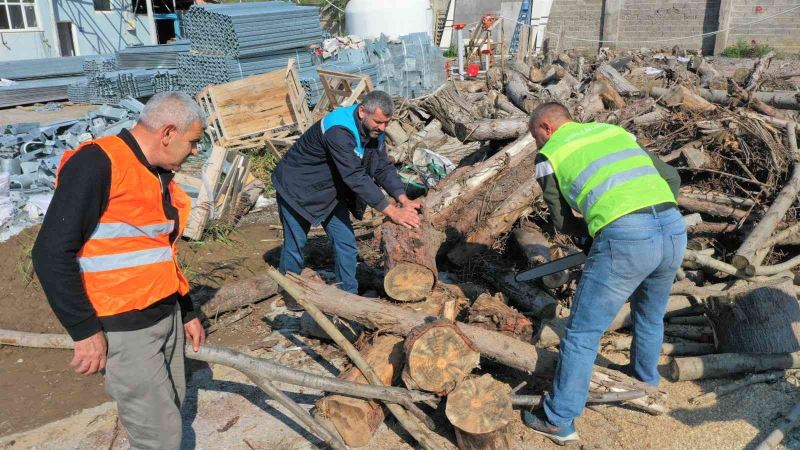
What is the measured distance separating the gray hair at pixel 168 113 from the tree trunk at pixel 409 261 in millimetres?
2080

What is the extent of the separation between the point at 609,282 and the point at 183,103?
2375mm

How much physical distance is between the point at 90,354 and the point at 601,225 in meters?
2.59

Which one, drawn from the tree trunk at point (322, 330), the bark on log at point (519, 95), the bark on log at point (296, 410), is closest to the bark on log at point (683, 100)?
the bark on log at point (519, 95)

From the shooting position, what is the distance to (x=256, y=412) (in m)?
4.18

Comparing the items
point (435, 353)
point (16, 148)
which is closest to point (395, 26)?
point (16, 148)

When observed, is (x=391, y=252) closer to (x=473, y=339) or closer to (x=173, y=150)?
(x=473, y=339)

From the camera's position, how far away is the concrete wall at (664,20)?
19156 millimetres

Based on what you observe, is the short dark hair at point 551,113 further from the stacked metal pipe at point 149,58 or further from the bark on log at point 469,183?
the stacked metal pipe at point 149,58

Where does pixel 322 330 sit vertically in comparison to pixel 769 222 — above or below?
below

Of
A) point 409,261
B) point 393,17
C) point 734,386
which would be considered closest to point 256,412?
point 409,261

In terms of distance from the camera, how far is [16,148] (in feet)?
28.4

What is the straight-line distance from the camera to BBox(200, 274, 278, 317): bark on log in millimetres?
5473

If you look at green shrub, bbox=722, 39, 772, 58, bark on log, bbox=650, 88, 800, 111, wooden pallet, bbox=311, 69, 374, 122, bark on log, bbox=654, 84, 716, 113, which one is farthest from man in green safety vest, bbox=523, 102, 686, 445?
green shrub, bbox=722, 39, 772, 58

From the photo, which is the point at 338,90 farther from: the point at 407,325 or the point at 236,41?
the point at 407,325
